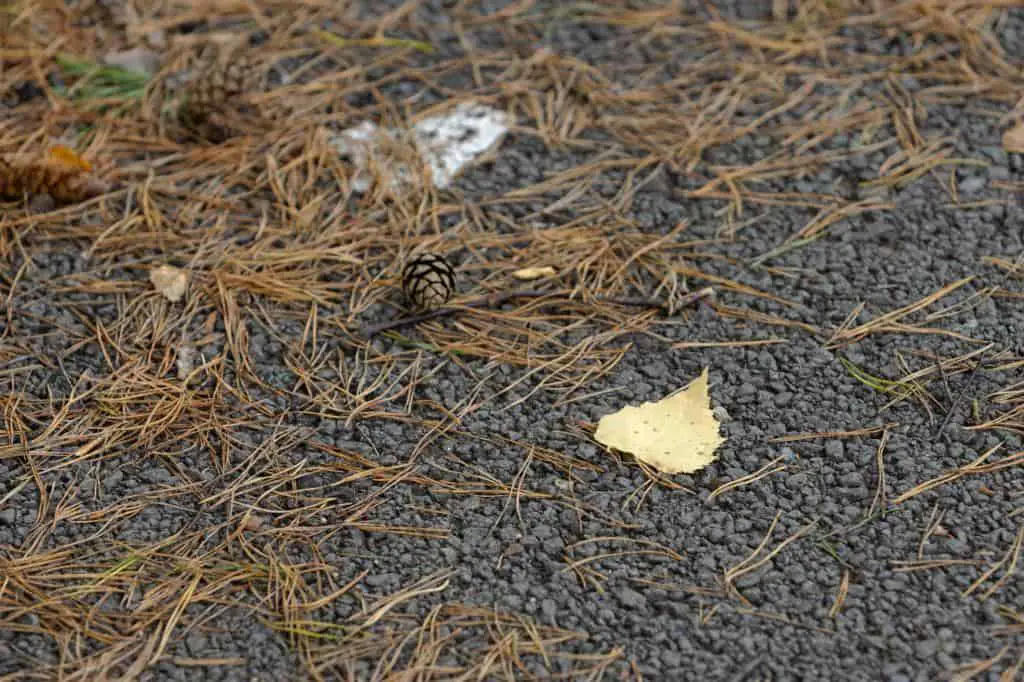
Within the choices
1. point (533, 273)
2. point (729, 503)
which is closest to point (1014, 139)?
point (533, 273)

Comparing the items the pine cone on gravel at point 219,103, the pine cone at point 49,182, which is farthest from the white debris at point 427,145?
the pine cone at point 49,182

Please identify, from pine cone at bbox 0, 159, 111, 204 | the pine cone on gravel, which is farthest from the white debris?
pine cone at bbox 0, 159, 111, 204

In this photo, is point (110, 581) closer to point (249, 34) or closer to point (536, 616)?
point (536, 616)

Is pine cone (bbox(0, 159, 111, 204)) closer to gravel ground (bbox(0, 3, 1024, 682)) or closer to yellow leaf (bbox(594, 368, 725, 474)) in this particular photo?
gravel ground (bbox(0, 3, 1024, 682))

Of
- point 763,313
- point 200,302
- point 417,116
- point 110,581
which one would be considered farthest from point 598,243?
point 110,581

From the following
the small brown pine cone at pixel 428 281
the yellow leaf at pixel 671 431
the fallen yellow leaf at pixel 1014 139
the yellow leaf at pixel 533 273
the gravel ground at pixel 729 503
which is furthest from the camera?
the fallen yellow leaf at pixel 1014 139

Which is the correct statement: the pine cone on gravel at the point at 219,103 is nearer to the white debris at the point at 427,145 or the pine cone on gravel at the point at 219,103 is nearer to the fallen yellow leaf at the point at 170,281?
the white debris at the point at 427,145

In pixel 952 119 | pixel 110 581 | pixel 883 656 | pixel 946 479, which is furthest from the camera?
pixel 952 119
